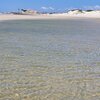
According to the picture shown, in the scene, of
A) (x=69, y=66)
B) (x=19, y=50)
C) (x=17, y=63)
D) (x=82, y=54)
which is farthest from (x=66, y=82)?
(x=19, y=50)

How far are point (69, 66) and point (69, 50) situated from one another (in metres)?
3.78

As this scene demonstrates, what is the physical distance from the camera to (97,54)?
13883 millimetres

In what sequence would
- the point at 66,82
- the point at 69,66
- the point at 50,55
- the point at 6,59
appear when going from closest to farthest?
the point at 66,82, the point at 69,66, the point at 6,59, the point at 50,55

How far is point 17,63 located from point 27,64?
1.23 feet

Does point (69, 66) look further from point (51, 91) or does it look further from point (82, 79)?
point (51, 91)

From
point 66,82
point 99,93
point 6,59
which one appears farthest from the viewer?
point 6,59

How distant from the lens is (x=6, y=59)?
12359 mm

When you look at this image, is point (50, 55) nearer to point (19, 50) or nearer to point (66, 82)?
point (19, 50)

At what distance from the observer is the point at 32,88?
8586mm

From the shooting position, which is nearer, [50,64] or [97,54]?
[50,64]

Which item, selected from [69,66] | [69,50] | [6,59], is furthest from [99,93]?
[69,50]

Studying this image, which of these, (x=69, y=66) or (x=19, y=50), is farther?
(x=19, y=50)

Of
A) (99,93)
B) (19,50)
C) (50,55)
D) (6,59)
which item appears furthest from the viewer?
(19,50)

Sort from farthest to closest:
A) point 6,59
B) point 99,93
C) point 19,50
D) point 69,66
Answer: point 19,50, point 6,59, point 69,66, point 99,93
